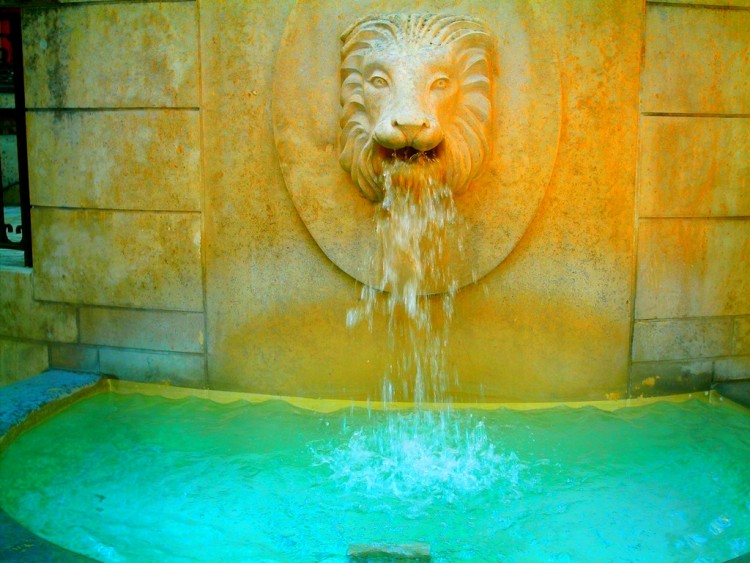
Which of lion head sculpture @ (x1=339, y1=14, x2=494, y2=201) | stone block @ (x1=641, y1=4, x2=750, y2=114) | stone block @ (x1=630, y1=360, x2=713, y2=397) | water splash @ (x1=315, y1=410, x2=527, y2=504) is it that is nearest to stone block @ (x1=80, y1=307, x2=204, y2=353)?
water splash @ (x1=315, y1=410, x2=527, y2=504)

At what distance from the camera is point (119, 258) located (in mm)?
4195

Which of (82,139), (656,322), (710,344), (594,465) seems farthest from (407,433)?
(82,139)

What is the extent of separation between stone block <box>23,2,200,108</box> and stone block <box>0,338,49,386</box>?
4.47ft

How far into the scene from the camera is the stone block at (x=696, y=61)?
3770mm

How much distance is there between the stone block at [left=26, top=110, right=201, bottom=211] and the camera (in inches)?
158

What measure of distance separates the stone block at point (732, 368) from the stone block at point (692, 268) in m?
0.25

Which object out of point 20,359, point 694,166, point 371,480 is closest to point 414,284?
point 371,480

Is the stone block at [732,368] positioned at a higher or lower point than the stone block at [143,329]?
lower

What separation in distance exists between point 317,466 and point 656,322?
189 cm

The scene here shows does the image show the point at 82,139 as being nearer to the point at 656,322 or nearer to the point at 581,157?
the point at 581,157

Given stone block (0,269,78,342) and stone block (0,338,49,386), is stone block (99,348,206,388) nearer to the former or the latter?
stone block (0,269,78,342)

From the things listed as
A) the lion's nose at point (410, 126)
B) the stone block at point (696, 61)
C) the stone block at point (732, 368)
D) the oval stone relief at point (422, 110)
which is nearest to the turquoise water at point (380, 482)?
the stone block at point (732, 368)

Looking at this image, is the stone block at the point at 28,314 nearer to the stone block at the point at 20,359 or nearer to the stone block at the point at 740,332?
the stone block at the point at 20,359

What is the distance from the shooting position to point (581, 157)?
12.5 ft
